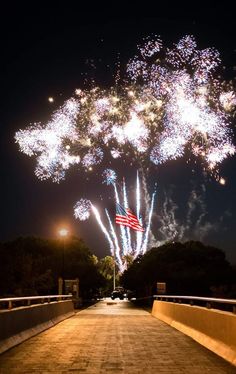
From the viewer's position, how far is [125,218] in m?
51.7

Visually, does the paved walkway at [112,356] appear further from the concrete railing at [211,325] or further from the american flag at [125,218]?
the american flag at [125,218]

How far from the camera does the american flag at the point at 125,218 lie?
168 feet

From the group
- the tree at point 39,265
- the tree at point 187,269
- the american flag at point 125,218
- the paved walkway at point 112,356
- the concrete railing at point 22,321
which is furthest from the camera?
the tree at point 187,269

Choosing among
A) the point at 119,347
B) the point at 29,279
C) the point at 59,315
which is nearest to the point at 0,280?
the point at 29,279

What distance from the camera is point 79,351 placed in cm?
1291

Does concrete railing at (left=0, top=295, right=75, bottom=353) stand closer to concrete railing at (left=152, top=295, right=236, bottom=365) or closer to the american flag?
concrete railing at (left=152, top=295, right=236, bottom=365)

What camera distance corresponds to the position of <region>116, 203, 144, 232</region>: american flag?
168 feet

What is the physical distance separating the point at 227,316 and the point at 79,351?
350cm

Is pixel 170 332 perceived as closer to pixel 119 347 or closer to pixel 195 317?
pixel 195 317

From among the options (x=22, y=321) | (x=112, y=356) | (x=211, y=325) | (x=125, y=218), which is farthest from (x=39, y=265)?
(x=112, y=356)

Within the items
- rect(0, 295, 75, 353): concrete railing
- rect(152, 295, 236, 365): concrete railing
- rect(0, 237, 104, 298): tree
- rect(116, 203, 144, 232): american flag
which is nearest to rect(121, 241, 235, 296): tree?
rect(0, 237, 104, 298): tree

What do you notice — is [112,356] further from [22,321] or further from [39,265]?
[39,265]

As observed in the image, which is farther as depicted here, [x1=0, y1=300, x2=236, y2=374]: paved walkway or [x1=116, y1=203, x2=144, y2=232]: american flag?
[x1=116, y1=203, x2=144, y2=232]: american flag

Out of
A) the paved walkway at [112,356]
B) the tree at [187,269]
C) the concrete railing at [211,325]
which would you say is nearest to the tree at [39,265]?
the tree at [187,269]
